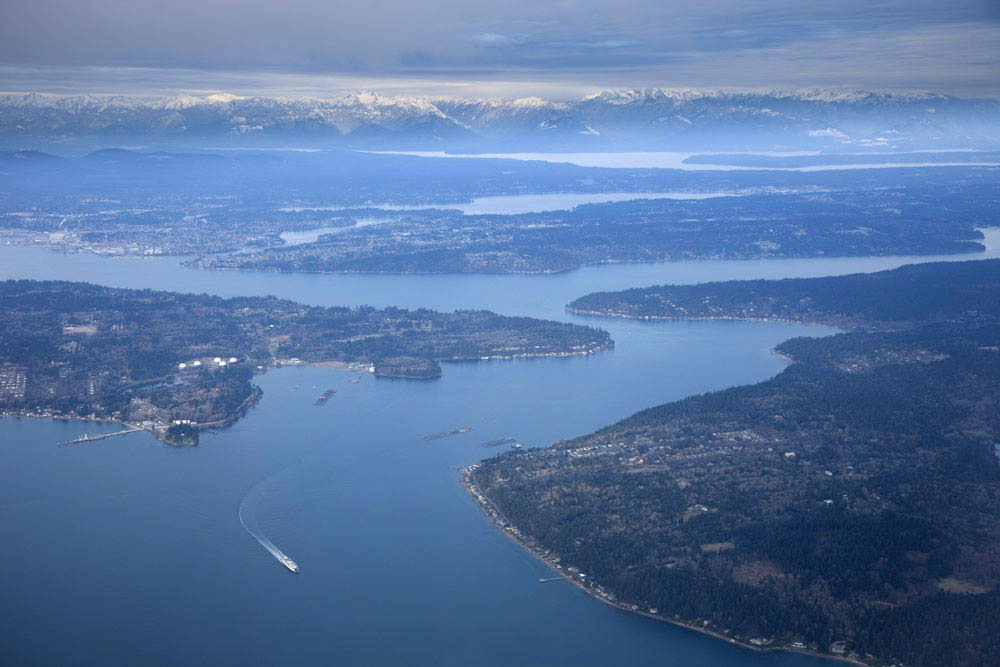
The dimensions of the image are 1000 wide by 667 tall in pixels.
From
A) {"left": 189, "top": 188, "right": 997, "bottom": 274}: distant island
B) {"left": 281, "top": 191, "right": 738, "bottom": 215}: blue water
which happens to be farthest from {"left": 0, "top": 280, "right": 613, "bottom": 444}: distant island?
{"left": 281, "top": 191, "right": 738, "bottom": 215}: blue water

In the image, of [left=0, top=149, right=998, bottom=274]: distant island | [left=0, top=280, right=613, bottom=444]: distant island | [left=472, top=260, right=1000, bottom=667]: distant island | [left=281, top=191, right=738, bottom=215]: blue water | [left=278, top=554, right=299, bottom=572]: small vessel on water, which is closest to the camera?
[left=472, top=260, right=1000, bottom=667]: distant island

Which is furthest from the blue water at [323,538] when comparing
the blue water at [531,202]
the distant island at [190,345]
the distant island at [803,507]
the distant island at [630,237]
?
the blue water at [531,202]

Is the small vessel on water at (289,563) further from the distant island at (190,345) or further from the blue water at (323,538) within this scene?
the distant island at (190,345)

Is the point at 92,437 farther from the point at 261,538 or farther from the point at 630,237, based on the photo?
the point at 630,237

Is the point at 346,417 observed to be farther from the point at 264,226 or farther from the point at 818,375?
the point at 264,226

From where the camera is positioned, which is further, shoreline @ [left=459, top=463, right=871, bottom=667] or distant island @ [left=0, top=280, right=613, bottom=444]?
distant island @ [left=0, top=280, right=613, bottom=444]

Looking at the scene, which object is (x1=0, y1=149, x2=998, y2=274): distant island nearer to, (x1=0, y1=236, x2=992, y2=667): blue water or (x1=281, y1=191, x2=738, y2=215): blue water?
(x1=281, y1=191, x2=738, y2=215): blue water
